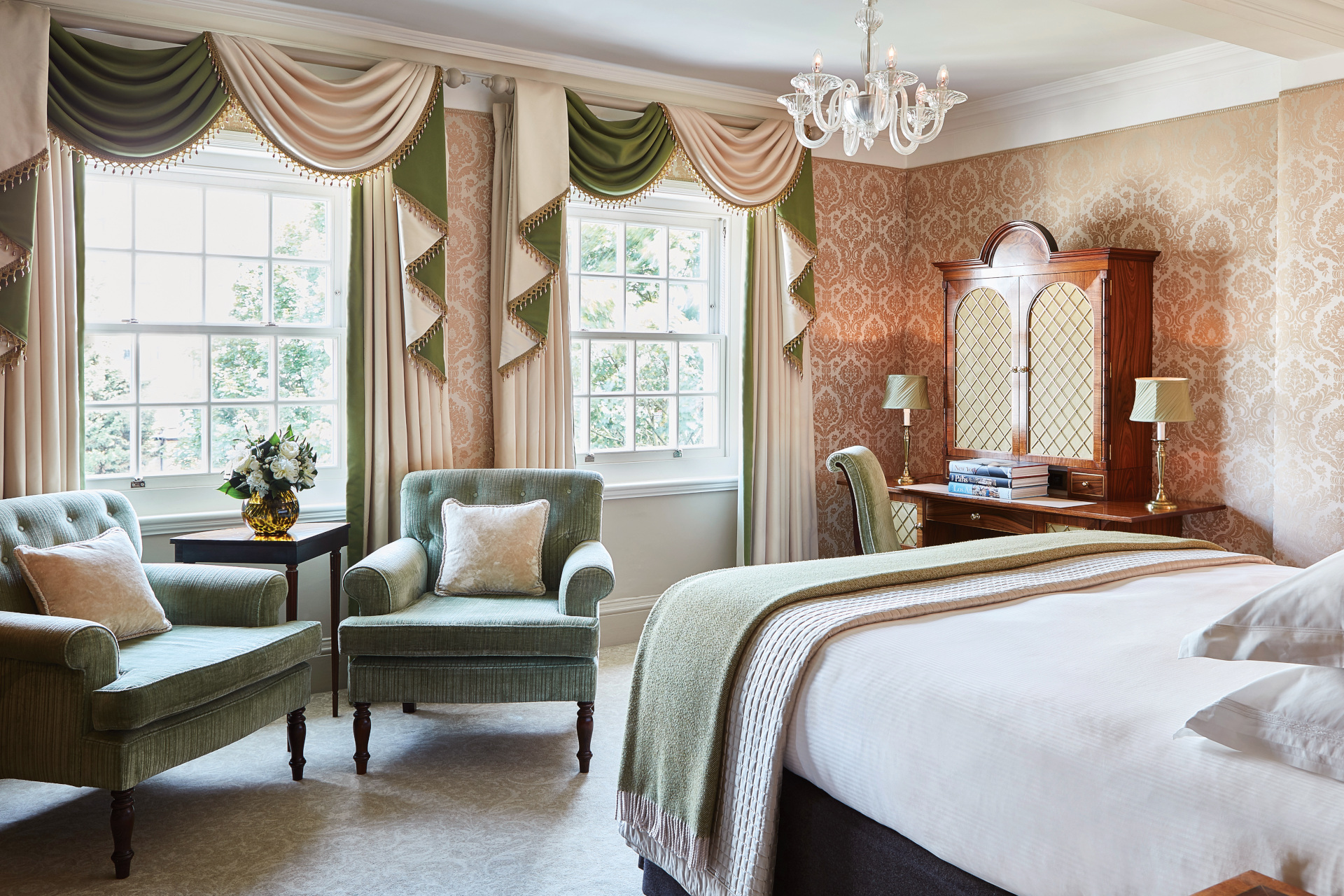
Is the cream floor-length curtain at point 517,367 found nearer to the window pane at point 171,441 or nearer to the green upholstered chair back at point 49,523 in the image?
the window pane at point 171,441

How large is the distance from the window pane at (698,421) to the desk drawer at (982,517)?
1176mm

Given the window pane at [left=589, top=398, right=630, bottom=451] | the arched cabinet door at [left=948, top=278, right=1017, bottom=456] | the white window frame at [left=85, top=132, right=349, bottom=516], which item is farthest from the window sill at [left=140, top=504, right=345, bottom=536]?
the arched cabinet door at [left=948, top=278, right=1017, bottom=456]

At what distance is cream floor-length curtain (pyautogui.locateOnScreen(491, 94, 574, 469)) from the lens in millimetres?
4242

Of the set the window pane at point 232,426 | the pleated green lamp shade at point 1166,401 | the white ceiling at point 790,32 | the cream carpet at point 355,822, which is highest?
the white ceiling at point 790,32

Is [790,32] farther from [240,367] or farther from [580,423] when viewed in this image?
[240,367]

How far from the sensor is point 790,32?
4012 mm

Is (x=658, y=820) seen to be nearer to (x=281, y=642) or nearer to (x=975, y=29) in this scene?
(x=281, y=642)

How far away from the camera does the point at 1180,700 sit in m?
1.54

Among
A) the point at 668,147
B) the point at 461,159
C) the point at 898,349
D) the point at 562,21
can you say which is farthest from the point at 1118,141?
the point at 461,159

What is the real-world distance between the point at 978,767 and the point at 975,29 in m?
3.33

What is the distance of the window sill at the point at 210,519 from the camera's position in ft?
12.2

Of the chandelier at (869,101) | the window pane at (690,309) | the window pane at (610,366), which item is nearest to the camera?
the chandelier at (869,101)

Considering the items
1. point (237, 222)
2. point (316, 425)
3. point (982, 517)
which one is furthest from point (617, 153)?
point (982, 517)

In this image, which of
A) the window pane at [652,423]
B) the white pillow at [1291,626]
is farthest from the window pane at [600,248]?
the white pillow at [1291,626]
